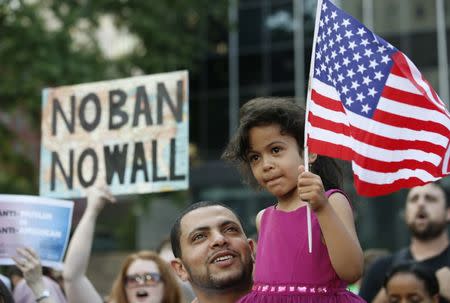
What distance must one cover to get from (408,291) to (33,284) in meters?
2.36

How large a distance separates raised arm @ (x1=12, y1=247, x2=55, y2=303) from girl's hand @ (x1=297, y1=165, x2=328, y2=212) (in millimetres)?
2305

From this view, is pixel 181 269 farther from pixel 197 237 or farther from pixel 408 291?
pixel 408 291

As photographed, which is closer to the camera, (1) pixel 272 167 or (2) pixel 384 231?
(1) pixel 272 167

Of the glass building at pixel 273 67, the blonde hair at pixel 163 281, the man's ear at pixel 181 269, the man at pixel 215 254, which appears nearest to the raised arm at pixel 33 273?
the blonde hair at pixel 163 281

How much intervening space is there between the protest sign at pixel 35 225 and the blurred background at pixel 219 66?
12.7m

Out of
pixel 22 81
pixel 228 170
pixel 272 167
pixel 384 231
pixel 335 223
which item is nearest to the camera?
pixel 335 223

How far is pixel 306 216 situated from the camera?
4.27 m

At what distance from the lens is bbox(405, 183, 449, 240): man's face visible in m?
6.98

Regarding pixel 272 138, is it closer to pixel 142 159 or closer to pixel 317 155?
pixel 317 155

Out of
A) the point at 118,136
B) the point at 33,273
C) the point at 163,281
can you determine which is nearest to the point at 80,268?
the point at 33,273

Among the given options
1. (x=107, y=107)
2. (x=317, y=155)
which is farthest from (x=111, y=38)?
(x=317, y=155)

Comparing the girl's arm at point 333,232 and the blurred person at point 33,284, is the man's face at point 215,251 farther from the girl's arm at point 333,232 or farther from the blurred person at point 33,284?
the blurred person at point 33,284

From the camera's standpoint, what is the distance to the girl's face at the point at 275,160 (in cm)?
423

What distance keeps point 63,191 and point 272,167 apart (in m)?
2.98
